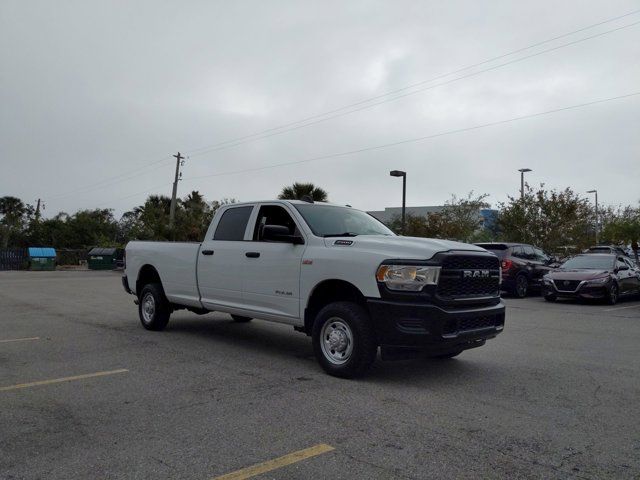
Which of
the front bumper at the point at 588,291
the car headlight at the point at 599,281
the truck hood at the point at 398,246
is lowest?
the front bumper at the point at 588,291

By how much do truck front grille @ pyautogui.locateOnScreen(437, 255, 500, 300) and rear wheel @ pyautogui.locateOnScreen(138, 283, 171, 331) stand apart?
16.8 feet

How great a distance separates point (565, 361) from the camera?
7.25 m

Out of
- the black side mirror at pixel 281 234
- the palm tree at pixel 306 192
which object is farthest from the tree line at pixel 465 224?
the black side mirror at pixel 281 234

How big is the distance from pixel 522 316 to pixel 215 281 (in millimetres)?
7676

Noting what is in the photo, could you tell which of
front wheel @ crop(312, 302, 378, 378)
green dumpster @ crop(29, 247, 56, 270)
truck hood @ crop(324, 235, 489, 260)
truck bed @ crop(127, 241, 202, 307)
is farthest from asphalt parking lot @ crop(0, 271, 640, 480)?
green dumpster @ crop(29, 247, 56, 270)

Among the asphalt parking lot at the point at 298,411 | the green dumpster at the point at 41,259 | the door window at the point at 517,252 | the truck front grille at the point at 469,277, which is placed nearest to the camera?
the asphalt parking lot at the point at 298,411

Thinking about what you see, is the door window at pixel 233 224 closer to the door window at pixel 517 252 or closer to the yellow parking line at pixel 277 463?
the yellow parking line at pixel 277 463

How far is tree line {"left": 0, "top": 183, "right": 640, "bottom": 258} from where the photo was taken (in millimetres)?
26312

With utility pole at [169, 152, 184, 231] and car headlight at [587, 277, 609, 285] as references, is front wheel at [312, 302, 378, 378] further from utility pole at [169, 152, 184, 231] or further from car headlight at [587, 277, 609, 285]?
utility pole at [169, 152, 184, 231]

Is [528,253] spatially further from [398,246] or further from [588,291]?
[398,246]

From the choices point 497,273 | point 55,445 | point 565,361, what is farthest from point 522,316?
point 55,445

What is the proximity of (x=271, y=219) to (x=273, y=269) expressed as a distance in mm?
838

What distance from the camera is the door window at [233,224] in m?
7.73

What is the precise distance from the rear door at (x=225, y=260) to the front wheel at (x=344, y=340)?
1.65 meters
